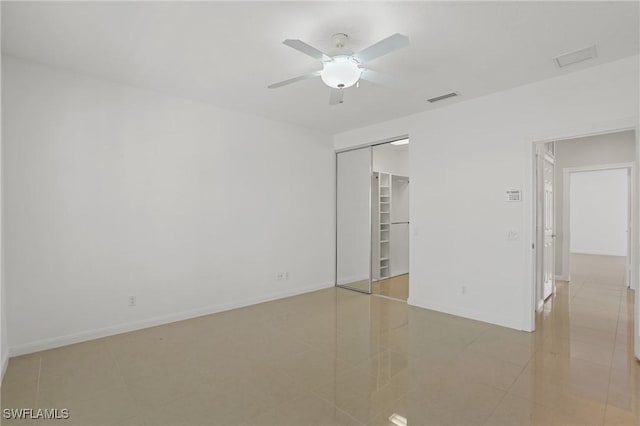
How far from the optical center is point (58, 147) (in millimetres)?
3133

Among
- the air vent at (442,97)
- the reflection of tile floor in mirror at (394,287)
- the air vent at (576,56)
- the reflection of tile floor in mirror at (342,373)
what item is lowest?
the reflection of tile floor in mirror at (394,287)

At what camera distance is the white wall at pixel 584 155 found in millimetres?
5684

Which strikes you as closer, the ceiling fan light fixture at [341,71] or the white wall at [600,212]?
the ceiling fan light fixture at [341,71]

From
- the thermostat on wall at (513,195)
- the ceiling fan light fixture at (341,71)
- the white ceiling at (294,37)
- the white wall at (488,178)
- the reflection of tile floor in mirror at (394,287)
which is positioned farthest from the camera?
the reflection of tile floor in mirror at (394,287)

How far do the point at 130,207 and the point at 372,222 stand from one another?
366cm

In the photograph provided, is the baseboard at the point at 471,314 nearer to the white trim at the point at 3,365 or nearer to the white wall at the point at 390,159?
the white wall at the point at 390,159

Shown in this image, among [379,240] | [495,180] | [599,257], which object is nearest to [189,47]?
[495,180]

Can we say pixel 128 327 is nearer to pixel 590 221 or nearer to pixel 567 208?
pixel 567 208

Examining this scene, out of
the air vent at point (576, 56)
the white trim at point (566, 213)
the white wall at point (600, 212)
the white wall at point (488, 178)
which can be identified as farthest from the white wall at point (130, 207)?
the white wall at point (600, 212)

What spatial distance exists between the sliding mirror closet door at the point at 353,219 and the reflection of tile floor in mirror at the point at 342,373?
1.71 meters

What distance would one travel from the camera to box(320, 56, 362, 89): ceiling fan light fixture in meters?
2.49

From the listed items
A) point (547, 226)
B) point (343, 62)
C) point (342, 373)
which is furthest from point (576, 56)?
point (342, 373)

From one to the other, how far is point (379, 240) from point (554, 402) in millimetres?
3909

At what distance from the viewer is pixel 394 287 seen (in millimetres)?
5664
